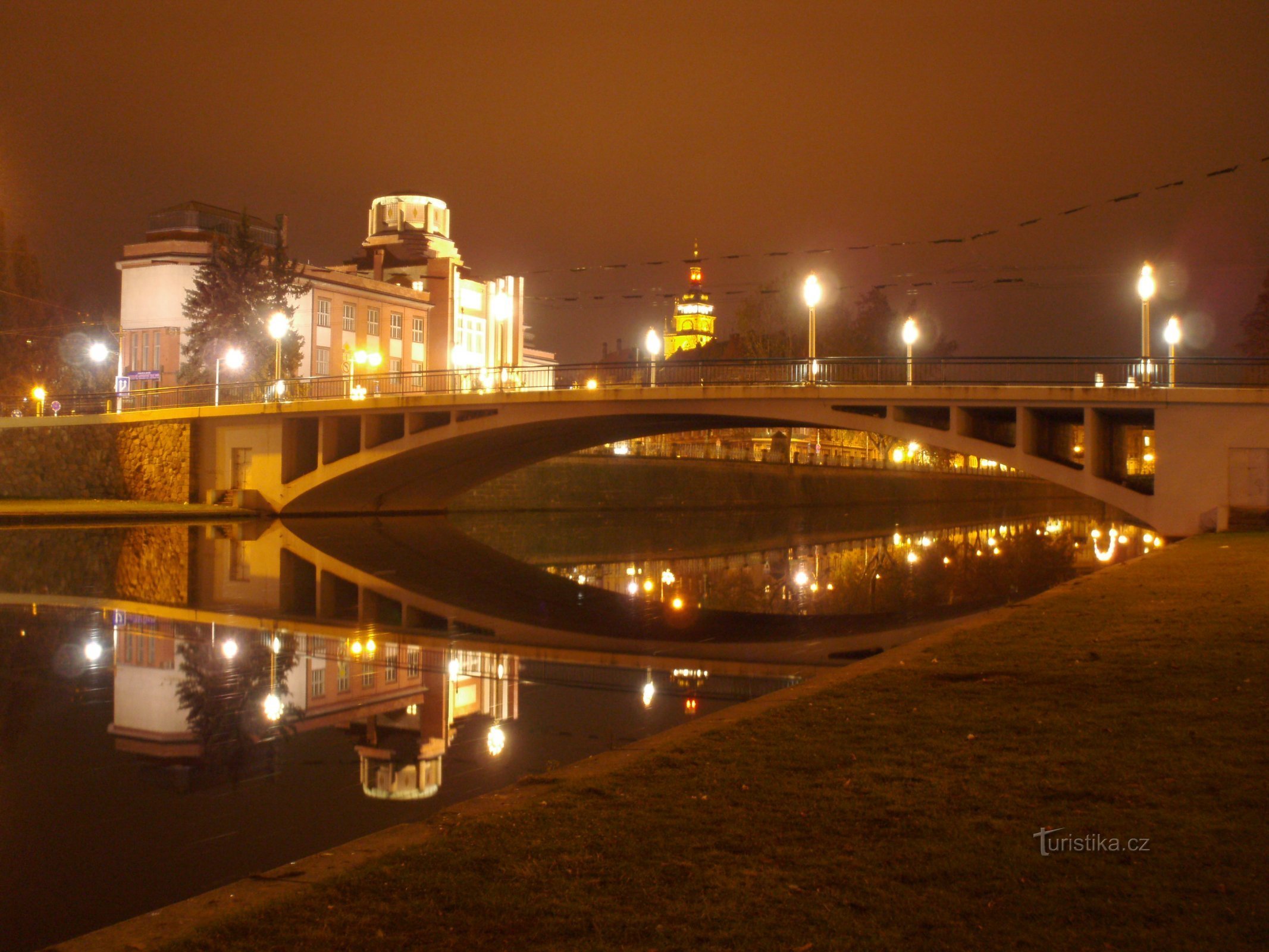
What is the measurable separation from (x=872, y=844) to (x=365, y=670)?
7.61 metres

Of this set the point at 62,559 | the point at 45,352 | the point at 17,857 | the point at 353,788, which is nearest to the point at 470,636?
the point at 353,788

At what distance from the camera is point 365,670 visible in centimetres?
1141

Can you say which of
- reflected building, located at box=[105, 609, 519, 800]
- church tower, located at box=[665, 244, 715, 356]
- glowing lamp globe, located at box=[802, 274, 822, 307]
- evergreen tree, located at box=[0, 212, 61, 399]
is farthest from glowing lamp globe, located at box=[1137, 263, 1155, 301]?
church tower, located at box=[665, 244, 715, 356]

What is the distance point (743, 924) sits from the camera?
3922mm

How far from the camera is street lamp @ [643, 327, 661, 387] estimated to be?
33.9 meters

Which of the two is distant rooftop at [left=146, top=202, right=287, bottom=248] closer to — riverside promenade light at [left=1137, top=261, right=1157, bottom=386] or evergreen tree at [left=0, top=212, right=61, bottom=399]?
evergreen tree at [left=0, top=212, right=61, bottom=399]

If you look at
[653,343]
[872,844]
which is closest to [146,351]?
[653,343]

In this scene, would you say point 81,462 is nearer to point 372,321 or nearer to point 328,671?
point 372,321

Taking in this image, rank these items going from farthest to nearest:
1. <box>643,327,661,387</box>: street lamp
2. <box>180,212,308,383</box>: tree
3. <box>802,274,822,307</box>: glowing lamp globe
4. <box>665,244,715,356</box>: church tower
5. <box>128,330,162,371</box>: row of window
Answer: <box>665,244,715,356</box>: church tower → <box>128,330,162,371</box>: row of window → <box>180,212,308,383</box>: tree → <box>643,327,661,387</box>: street lamp → <box>802,274,822,307</box>: glowing lamp globe

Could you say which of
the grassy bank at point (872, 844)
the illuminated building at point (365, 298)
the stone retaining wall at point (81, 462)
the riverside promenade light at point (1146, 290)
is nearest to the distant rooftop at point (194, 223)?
the illuminated building at point (365, 298)

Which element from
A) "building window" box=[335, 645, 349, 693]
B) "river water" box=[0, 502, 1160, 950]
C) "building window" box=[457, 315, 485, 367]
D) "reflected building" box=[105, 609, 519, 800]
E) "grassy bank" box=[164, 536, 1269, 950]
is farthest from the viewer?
"building window" box=[457, 315, 485, 367]

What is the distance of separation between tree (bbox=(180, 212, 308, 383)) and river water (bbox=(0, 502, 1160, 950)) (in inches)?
1209

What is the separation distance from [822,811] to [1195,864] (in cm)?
152

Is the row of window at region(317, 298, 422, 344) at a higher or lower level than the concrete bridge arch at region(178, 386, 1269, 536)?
higher
